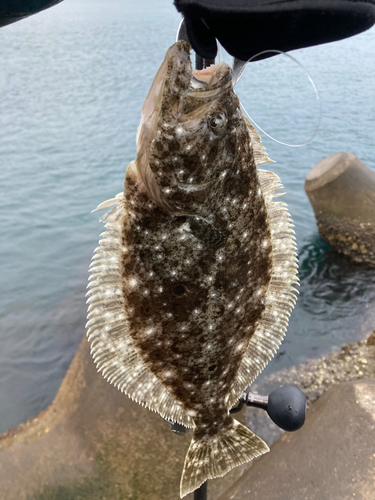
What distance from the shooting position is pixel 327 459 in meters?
2.66

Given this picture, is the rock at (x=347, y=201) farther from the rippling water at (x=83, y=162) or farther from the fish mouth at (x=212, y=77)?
the fish mouth at (x=212, y=77)

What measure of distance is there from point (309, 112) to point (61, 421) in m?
15.2

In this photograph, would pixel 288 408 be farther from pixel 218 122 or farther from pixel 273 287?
pixel 218 122

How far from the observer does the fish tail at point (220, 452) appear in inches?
84.7

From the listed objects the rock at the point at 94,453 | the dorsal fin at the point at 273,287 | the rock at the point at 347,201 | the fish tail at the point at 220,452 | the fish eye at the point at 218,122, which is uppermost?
the fish eye at the point at 218,122

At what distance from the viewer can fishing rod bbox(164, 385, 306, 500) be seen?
203 cm

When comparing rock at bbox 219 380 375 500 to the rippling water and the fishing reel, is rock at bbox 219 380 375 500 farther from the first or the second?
the rippling water

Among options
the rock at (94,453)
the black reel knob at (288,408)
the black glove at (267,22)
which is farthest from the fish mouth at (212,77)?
the rock at (94,453)

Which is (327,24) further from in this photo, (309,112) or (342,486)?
(309,112)

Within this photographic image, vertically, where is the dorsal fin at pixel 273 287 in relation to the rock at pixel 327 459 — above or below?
above

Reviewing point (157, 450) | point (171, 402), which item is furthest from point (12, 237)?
point (171, 402)

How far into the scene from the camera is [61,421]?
3.96 metres

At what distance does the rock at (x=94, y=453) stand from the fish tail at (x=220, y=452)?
1.70 m

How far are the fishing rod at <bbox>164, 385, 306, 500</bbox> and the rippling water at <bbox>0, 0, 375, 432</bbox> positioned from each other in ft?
12.9
